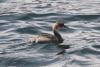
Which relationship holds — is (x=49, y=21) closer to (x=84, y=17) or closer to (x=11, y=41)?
(x=84, y=17)

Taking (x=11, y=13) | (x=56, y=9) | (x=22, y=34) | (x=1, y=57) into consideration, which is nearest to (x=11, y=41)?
(x=22, y=34)

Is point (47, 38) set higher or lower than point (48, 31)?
higher

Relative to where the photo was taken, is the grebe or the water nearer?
the water

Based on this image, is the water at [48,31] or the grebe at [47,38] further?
the grebe at [47,38]

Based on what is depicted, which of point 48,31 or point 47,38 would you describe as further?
point 48,31

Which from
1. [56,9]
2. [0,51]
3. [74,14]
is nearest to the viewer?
[0,51]

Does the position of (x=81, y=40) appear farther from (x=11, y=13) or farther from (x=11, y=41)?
(x=11, y=13)

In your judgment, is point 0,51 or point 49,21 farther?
point 49,21

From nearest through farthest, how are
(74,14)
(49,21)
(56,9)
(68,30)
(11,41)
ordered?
(11,41) → (68,30) → (49,21) → (74,14) → (56,9)
